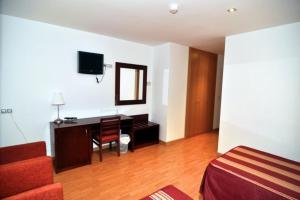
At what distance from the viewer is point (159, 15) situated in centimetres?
235

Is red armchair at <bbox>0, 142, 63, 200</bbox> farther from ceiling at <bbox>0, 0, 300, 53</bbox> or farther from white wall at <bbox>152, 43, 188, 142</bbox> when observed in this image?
white wall at <bbox>152, 43, 188, 142</bbox>

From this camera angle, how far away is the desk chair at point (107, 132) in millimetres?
3037

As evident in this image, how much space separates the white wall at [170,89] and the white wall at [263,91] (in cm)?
116

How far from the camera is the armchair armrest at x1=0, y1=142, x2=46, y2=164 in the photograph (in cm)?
206

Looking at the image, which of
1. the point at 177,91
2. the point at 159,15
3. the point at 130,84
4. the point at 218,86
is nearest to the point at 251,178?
the point at 159,15

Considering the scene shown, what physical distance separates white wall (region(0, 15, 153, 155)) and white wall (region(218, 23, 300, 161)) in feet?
8.09

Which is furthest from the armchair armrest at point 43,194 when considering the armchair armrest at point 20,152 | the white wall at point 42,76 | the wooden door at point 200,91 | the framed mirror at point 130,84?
the wooden door at point 200,91

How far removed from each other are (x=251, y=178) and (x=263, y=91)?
1682 mm

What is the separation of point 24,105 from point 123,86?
1.88 meters

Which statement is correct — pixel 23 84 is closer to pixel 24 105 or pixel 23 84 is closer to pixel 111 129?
pixel 24 105

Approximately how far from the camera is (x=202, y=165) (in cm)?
307

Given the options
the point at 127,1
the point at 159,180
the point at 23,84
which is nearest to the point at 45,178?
the point at 159,180

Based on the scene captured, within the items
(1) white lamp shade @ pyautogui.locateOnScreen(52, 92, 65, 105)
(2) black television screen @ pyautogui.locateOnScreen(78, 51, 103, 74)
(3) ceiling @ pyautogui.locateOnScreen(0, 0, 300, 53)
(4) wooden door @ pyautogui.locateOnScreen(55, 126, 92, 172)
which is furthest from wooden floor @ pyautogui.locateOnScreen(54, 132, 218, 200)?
(3) ceiling @ pyautogui.locateOnScreen(0, 0, 300, 53)

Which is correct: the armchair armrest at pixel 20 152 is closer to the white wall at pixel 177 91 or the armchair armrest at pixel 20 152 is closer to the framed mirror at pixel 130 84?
the framed mirror at pixel 130 84
